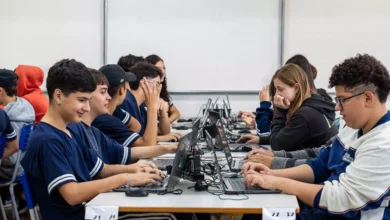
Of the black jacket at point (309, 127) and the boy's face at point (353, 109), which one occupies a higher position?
the boy's face at point (353, 109)

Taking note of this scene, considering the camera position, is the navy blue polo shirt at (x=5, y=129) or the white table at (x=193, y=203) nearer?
the white table at (x=193, y=203)

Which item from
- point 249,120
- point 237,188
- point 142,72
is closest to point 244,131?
point 249,120

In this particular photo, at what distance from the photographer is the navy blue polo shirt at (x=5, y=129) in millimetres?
3256

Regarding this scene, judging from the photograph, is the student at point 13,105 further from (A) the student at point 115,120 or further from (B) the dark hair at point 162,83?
(B) the dark hair at point 162,83

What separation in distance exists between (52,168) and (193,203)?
53 cm

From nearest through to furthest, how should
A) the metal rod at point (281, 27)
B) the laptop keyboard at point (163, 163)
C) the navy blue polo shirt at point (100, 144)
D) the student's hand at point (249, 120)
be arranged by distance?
the navy blue polo shirt at point (100, 144)
the laptop keyboard at point (163, 163)
the student's hand at point (249, 120)
the metal rod at point (281, 27)

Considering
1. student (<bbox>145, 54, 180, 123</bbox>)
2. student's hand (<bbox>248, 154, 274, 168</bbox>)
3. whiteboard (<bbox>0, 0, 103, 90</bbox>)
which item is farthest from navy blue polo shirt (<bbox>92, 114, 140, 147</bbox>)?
whiteboard (<bbox>0, 0, 103, 90</bbox>)

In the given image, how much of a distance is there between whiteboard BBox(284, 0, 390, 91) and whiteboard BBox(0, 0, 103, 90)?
2303 millimetres

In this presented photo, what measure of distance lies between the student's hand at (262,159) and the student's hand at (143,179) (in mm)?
670

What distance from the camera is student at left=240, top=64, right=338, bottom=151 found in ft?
9.29

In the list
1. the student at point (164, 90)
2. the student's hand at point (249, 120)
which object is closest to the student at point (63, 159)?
the student's hand at point (249, 120)

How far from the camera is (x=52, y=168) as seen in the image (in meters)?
1.83

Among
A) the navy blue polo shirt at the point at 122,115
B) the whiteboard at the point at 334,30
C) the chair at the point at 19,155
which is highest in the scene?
the whiteboard at the point at 334,30

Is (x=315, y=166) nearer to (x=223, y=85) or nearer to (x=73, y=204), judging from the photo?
(x=73, y=204)
